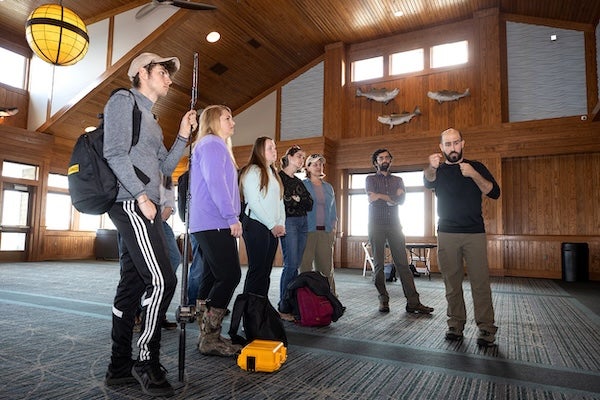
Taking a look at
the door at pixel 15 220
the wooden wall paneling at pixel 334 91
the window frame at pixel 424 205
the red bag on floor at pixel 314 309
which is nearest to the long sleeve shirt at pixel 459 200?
the red bag on floor at pixel 314 309

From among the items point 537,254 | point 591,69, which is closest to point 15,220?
point 537,254

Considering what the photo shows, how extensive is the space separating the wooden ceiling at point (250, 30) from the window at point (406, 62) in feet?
1.68

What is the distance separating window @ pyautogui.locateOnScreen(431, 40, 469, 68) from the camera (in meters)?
9.00

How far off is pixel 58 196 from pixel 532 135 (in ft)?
34.8

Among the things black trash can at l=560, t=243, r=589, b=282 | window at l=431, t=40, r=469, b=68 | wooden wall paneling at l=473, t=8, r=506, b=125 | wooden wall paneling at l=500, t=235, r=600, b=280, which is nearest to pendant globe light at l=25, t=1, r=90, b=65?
window at l=431, t=40, r=469, b=68

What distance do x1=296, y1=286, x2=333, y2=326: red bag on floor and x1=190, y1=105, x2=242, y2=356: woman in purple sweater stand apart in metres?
0.90

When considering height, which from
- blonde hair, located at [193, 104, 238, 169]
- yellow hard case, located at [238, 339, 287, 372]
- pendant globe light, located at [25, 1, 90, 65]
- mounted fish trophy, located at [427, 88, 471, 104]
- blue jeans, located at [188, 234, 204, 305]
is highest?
mounted fish trophy, located at [427, 88, 471, 104]

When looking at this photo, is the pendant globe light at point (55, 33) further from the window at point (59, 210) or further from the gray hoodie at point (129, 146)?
the window at point (59, 210)

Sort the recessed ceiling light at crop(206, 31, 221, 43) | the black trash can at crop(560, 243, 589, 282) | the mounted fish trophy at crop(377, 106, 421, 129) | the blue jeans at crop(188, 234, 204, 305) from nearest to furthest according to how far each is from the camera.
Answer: the blue jeans at crop(188, 234, 204, 305)
the black trash can at crop(560, 243, 589, 282)
the recessed ceiling light at crop(206, 31, 221, 43)
the mounted fish trophy at crop(377, 106, 421, 129)

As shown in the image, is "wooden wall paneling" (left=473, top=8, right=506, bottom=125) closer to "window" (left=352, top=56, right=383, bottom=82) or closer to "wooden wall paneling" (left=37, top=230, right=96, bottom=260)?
"window" (left=352, top=56, right=383, bottom=82)

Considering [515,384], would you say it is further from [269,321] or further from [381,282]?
[381,282]

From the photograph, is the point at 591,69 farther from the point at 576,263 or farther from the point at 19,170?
the point at 19,170

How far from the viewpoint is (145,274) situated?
1697 mm

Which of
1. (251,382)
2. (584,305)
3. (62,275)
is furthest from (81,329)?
(584,305)
